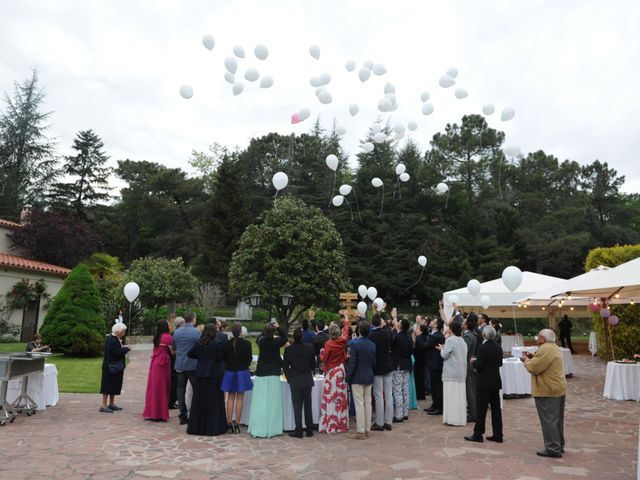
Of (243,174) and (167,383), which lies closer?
(167,383)

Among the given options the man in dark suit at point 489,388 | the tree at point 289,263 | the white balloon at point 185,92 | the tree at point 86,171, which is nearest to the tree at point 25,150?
the tree at point 86,171

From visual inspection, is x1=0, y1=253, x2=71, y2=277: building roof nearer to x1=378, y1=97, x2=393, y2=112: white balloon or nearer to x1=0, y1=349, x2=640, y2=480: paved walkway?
x1=0, y1=349, x2=640, y2=480: paved walkway

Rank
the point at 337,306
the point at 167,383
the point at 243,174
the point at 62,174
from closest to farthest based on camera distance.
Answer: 1. the point at 167,383
2. the point at 337,306
3. the point at 62,174
4. the point at 243,174

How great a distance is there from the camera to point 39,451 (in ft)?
18.4

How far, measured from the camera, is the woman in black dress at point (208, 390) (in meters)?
6.75

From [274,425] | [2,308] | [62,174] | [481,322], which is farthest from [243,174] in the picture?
[274,425]

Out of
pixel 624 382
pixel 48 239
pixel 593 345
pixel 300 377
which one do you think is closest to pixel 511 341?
pixel 593 345

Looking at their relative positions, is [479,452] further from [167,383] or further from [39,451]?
[39,451]

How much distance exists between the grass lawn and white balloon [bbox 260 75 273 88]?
7768 mm

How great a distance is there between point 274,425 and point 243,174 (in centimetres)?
3645

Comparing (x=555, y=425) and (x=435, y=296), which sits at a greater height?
(x=435, y=296)

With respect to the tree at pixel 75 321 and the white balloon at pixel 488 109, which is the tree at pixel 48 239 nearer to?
the tree at pixel 75 321

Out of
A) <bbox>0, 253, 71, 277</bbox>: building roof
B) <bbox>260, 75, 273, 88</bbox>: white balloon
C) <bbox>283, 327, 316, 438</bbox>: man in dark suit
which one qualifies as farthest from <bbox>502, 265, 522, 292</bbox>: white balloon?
<bbox>0, 253, 71, 277</bbox>: building roof

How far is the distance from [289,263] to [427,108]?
44.4 feet
